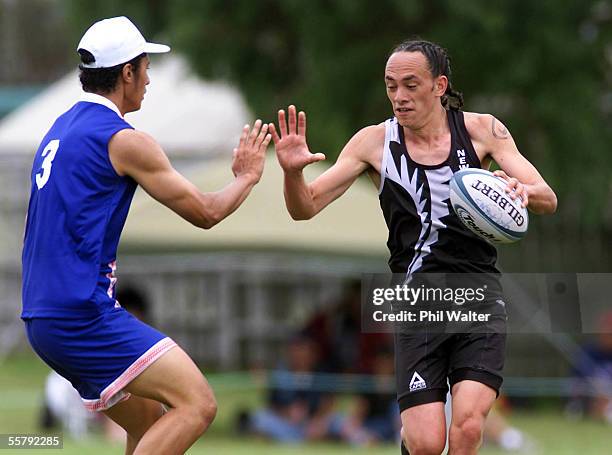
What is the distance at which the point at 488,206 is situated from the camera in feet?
22.2

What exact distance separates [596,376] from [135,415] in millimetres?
11720

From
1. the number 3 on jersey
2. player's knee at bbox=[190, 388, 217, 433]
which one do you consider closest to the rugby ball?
player's knee at bbox=[190, 388, 217, 433]

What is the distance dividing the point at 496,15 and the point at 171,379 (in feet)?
33.3

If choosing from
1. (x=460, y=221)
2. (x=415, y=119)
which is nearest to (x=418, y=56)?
(x=415, y=119)

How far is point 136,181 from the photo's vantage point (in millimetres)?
6566

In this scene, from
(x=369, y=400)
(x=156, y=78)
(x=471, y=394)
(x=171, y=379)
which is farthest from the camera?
(x=156, y=78)

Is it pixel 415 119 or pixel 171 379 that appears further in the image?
pixel 415 119

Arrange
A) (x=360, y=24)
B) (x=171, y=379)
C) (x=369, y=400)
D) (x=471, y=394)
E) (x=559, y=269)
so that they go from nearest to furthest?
(x=171, y=379) → (x=471, y=394) → (x=369, y=400) → (x=360, y=24) → (x=559, y=269)

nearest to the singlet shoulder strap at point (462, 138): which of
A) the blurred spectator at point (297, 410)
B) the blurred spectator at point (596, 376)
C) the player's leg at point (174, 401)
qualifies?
the player's leg at point (174, 401)

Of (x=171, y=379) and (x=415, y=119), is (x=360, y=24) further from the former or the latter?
(x=171, y=379)

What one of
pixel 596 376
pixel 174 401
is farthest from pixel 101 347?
pixel 596 376

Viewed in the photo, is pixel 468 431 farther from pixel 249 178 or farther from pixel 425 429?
pixel 249 178

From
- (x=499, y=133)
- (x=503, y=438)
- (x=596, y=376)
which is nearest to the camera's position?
(x=499, y=133)

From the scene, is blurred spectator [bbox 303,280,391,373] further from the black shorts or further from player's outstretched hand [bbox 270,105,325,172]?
player's outstretched hand [bbox 270,105,325,172]
